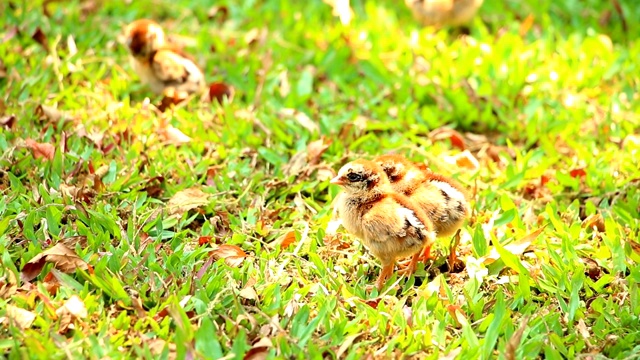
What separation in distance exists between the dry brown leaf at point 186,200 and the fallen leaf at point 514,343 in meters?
1.93

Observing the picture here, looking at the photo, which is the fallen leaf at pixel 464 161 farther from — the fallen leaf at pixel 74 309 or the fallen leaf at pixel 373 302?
the fallen leaf at pixel 74 309

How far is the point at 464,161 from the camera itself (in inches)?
220

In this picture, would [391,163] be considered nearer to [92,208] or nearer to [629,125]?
[92,208]

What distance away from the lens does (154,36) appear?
6000 millimetres

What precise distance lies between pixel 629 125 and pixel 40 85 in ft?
13.4

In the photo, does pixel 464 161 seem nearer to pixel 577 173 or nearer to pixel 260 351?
pixel 577 173

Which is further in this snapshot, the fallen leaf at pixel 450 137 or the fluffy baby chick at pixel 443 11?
the fluffy baby chick at pixel 443 11

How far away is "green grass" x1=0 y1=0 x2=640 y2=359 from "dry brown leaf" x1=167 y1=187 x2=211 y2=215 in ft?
0.14

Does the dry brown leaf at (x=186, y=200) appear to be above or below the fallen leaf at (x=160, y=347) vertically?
below

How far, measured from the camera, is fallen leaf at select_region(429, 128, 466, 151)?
584cm

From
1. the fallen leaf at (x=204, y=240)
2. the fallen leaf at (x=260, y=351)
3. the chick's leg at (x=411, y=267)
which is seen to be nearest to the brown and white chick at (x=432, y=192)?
the chick's leg at (x=411, y=267)

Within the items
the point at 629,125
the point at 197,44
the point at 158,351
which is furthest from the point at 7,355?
the point at 629,125

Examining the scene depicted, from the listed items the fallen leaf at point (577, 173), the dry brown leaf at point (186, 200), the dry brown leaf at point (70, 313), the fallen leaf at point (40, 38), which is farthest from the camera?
the fallen leaf at point (40, 38)

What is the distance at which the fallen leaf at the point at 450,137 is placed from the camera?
19.2ft
